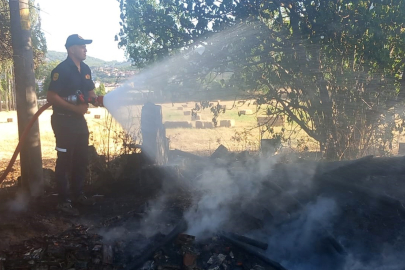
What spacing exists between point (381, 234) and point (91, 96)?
3.88 m

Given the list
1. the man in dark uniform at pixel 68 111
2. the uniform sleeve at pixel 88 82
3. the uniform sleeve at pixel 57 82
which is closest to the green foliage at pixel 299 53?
the uniform sleeve at pixel 88 82

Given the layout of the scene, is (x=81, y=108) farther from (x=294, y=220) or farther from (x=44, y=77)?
(x=44, y=77)

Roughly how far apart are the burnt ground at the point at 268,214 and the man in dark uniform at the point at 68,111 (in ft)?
1.71

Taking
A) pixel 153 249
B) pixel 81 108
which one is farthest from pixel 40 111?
pixel 153 249

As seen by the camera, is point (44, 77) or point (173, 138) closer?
point (173, 138)

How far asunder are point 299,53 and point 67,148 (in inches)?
167

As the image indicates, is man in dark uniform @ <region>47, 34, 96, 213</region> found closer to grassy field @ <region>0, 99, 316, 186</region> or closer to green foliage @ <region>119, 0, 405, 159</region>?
grassy field @ <region>0, 99, 316, 186</region>

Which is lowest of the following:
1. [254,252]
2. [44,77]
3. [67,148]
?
[254,252]

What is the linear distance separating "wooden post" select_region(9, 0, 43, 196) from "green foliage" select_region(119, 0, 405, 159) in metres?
2.18

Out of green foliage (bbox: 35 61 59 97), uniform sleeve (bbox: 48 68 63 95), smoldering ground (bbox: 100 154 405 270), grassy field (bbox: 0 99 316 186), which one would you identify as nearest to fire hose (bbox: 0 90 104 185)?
uniform sleeve (bbox: 48 68 63 95)

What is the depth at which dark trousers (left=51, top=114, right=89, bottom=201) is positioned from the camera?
5074mm

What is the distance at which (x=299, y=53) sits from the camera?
698 centimetres

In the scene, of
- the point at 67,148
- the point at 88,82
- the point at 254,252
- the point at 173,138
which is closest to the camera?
the point at 254,252

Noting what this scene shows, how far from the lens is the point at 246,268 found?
3.72 meters
